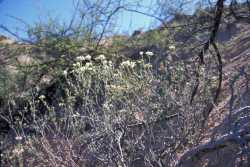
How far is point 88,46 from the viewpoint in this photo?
9641mm

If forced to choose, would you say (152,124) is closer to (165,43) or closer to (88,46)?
(165,43)

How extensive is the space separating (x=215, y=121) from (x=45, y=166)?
2.13 m

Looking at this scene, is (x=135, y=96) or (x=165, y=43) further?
(x=165, y=43)

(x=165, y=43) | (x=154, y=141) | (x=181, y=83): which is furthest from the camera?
(x=165, y=43)

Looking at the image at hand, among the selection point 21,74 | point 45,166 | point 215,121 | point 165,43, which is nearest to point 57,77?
point 21,74

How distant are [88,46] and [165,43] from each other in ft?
5.02

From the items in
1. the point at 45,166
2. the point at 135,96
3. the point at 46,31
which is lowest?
the point at 45,166

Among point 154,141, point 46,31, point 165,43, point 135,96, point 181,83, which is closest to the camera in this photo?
point 154,141

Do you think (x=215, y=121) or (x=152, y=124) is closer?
(x=152, y=124)

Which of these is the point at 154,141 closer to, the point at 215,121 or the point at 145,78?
the point at 145,78

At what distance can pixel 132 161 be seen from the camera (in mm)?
5637

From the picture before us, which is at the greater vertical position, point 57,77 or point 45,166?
point 57,77

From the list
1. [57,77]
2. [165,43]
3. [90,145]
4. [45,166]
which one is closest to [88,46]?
[57,77]

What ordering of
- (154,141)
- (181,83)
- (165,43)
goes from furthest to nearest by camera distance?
(165,43), (181,83), (154,141)
